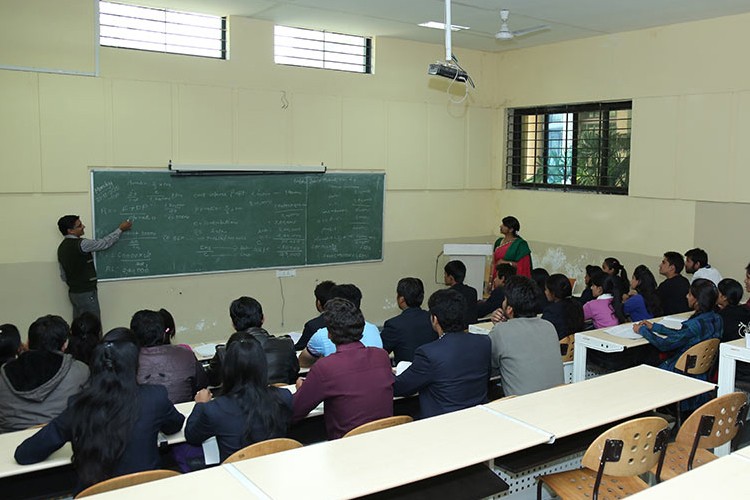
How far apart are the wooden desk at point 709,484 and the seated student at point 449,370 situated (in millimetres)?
1160

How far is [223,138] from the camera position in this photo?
686cm

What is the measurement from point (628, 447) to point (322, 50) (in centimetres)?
586

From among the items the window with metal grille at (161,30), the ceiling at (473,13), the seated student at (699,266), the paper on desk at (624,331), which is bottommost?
the paper on desk at (624,331)

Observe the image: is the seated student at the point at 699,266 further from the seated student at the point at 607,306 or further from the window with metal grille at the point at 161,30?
the window with metal grille at the point at 161,30

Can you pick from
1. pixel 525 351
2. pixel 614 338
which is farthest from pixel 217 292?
pixel 525 351

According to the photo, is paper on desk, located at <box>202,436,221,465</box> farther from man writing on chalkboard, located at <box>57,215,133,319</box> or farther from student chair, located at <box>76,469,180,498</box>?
man writing on chalkboard, located at <box>57,215,133,319</box>

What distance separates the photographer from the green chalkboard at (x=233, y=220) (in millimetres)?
6391

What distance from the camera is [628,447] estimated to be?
283cm

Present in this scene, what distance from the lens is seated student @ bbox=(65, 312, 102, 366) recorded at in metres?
3.99

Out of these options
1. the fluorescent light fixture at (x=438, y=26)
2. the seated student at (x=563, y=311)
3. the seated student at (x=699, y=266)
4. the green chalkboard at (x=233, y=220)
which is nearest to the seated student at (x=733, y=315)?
the seated student at (x=563, y=311)

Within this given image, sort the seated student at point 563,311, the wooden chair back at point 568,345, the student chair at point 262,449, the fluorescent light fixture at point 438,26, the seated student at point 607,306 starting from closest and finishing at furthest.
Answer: the student chair at point 262,449 < the wooden chair back at point 568,345 < the seated student at point 563,311 < the seated student at point 607,306 < the fluorescent light fixture at point 438,26

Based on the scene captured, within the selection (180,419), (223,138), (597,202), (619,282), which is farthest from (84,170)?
(597,202)

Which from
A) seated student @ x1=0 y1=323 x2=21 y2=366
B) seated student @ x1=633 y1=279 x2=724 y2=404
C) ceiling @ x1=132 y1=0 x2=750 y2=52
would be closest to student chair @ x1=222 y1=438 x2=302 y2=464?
seated student @ x1=0 y1=323 x2=21 y2=366

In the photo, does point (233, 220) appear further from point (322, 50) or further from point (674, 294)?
point (674, 294)
